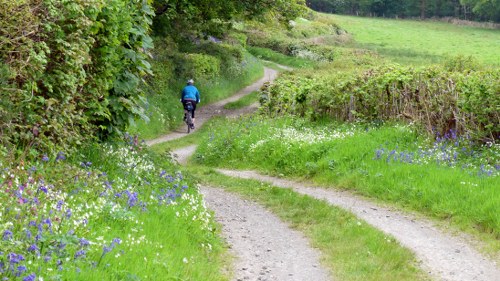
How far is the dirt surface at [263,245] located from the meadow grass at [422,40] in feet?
131

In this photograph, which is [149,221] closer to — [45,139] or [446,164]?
[45,139]

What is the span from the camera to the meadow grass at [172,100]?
23.9 meters

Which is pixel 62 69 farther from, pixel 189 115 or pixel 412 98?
pixel 189 115

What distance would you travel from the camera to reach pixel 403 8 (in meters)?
117

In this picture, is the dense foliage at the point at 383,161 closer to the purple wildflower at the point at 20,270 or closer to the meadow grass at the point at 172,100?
the meadow grass at the point at 172,100

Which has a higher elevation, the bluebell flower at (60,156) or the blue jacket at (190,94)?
the bluebell flower at (60,156)

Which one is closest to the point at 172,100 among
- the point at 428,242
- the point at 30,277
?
the point at 428,242

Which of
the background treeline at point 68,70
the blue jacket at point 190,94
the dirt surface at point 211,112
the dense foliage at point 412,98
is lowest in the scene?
the dirt surface at point 211,112

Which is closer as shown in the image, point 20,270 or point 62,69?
point 20,270

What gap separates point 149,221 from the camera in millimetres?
7535

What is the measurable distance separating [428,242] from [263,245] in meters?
2.62

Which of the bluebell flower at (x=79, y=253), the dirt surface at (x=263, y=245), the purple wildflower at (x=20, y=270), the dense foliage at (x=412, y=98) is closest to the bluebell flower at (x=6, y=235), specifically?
the purple wildflower at (x=20, y=270)

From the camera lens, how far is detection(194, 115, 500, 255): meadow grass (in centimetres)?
1070

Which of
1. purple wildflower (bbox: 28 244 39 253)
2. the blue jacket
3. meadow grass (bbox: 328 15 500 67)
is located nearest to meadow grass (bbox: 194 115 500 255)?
the blue jacket
